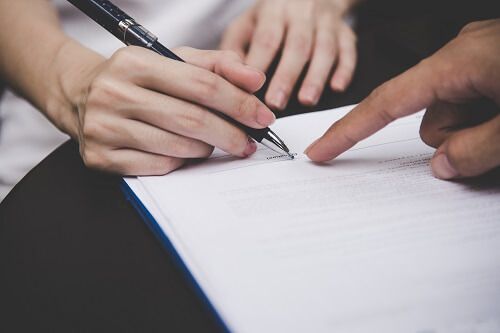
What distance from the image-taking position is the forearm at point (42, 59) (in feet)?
1.94

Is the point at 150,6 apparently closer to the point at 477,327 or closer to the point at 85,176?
the point at 85,176

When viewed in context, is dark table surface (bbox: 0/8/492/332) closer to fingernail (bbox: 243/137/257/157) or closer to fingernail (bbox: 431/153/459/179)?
fingernail (bbox: 243/137/257/157)

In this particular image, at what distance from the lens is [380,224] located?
0.40 meters

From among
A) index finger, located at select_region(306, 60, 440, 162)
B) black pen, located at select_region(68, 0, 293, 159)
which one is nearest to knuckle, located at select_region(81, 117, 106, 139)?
black pen, located at select_region(68, 0, 293, 159)

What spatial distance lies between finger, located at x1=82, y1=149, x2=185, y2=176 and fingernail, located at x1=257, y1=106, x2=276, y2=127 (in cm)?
10

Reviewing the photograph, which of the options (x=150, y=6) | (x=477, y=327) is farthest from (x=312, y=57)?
(x=477, y=327)

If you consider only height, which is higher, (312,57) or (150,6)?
(150,6)

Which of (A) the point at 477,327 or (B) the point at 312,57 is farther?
(B) the point at 312,57

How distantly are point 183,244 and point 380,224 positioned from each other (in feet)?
0.56

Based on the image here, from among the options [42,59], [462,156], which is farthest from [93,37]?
[462,156]

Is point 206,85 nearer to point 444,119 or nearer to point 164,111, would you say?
point 164,111

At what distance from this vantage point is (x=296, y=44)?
0.75m

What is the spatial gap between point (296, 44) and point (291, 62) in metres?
0.05

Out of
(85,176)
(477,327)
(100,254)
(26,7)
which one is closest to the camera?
(477,327)
